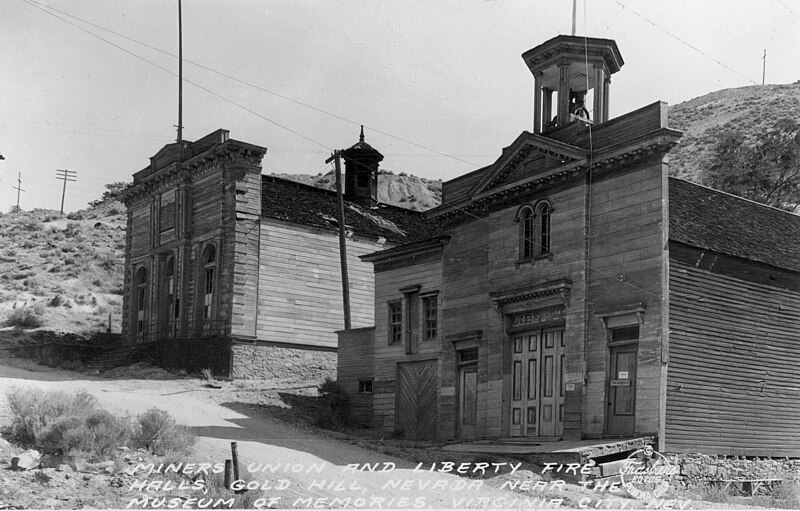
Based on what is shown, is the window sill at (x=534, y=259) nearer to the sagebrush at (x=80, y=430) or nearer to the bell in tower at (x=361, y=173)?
the sagebrush at (x=80, y=430)

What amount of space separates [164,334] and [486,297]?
18248mm

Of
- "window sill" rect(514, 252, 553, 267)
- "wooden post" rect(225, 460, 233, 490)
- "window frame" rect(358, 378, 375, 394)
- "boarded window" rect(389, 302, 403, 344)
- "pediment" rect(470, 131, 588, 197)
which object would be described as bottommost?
"wooden post" rect(225, 460, 233, 490)

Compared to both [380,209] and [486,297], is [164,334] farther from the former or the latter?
[486,297]

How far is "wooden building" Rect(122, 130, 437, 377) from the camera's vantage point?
36688 mm

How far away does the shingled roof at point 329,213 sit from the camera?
1534 inches

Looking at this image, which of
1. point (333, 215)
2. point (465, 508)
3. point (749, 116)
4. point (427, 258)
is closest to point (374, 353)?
point (427, 258)

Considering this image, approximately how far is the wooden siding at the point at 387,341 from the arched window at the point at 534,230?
445 centimetres

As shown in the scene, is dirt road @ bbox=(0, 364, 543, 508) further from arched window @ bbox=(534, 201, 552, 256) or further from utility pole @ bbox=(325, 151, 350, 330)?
utility pole @ bbox=(325, 151, 350, 330)

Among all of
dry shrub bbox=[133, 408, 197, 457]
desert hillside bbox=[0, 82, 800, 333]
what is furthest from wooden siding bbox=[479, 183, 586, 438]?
desert hillside bbox=[0, 82, 800, 333]

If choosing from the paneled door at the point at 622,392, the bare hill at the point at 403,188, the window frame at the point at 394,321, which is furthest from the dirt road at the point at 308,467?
the bare hill at the point at 403,188

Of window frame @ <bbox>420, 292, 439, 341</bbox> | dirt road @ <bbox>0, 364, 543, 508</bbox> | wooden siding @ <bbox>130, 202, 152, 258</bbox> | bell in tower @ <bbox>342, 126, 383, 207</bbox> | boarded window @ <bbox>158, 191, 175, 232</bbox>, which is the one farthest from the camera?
bell in tower @ <bbox>342, 126, 383, 207</bbox>

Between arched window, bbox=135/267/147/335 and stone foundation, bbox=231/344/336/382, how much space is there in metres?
8.77

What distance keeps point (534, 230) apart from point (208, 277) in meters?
17.2

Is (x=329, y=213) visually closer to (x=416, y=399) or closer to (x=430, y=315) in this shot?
(x=430, y=315)
